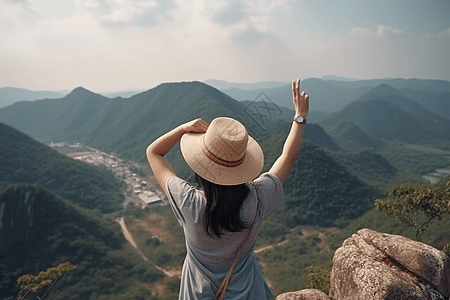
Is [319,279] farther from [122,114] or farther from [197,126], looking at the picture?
[122,114]

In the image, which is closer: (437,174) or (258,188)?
(258,188)

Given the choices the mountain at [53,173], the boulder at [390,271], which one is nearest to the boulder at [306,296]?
the boulder at [390,271]

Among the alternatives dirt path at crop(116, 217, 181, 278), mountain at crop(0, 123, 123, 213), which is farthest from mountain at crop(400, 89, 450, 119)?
mountain at crop(0, 123, 123, 213)

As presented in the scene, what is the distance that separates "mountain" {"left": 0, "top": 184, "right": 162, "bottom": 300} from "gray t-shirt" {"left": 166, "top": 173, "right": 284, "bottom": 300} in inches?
924

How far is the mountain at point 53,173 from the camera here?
40250 mm

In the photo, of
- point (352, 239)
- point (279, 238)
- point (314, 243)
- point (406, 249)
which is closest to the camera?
point (406, 249)

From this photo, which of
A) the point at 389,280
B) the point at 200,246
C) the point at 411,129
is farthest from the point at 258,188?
the point at 411,129

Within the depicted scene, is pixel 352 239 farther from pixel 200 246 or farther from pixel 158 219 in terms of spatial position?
pixel 158 219

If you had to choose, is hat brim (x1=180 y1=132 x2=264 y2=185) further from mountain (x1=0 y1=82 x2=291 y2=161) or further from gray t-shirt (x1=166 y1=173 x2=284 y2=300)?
mountain (x1=0 y1=82 x2=291 y2=161)

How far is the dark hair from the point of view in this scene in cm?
126

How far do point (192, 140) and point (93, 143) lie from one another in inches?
3774

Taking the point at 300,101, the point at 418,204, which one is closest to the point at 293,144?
the point at 300,101

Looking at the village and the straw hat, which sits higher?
the straw hat

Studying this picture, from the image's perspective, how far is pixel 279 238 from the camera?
28.0 m
